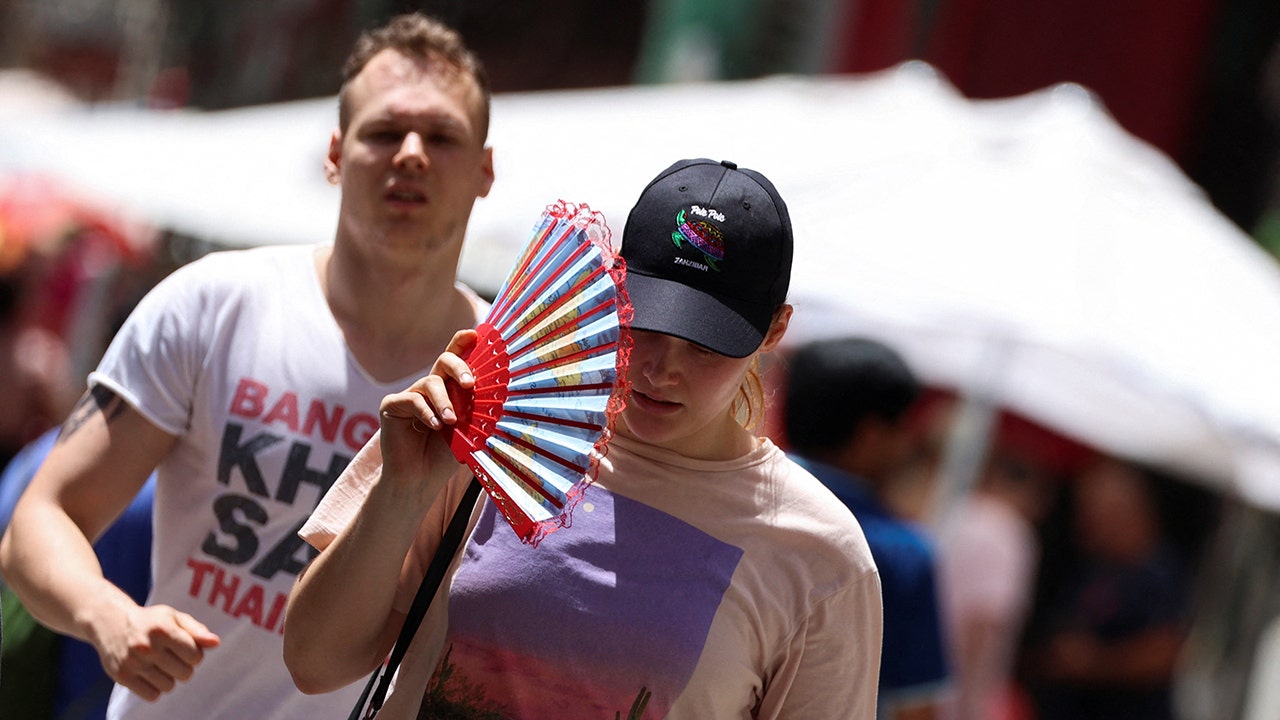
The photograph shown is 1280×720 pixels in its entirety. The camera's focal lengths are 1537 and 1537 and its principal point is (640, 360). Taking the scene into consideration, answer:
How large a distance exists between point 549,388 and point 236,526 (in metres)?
1.08

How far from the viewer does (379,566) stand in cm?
192

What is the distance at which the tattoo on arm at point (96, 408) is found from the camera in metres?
2.69

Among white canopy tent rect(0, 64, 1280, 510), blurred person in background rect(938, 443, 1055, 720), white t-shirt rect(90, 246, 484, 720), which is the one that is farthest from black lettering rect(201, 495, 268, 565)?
blurred person in background rect(938, 443, 1055, 720)

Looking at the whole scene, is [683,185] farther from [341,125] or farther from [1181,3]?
[1181,3]

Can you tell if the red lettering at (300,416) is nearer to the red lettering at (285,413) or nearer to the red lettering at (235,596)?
the red lettering at (285,413)

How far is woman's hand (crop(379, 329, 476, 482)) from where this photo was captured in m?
1.88

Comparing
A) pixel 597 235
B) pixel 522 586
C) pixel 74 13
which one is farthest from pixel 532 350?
pixel 74 13

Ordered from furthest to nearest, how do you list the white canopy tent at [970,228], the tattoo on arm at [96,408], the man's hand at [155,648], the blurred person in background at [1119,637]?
1. the blurred person in background at [1119,637]
2. the white canopy tent at [970,228]
3. the tattoo on arm at [96,408]
4. the man's hand at [155,648]

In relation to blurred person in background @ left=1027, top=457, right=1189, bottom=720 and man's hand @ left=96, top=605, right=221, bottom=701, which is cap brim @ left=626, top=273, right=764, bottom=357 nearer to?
man's hand @ left=96, top=605, right=221, bottom=701

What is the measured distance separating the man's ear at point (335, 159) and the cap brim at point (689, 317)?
42.8 inches

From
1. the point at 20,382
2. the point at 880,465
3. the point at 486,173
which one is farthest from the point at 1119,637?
the point at 486,173

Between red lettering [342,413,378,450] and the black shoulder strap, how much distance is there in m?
0.72

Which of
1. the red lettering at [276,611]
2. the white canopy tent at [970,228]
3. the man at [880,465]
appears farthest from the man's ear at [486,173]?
the white canopy tent at [970,228]

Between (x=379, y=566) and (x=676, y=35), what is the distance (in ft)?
36.8
